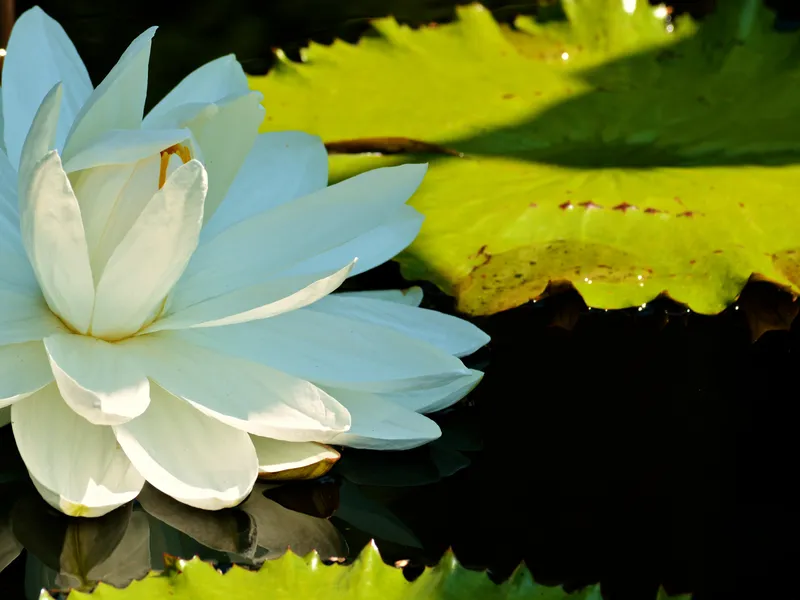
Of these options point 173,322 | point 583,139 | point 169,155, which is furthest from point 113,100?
point 583,139

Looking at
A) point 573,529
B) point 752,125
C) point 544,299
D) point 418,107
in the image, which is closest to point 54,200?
point 573,529

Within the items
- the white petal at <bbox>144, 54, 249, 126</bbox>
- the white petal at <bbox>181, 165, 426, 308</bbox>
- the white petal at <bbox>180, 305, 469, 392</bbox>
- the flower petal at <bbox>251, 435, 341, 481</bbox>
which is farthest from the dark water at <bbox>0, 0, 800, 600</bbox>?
the white petal at <bbox>144, 54, 249, 126</bbox>

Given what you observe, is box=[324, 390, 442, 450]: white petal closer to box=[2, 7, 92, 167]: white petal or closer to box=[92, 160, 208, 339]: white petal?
box=[92, 160, 208, 339]: white petal

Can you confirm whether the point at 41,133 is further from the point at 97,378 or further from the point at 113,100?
the point at 97,378

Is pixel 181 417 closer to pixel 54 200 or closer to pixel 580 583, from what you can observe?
pixel 54 200

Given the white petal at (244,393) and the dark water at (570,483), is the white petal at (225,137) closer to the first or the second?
the white petal at (244,393)

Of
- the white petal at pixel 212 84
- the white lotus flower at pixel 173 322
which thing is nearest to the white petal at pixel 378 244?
the white lotus flower at pixel 173 322
